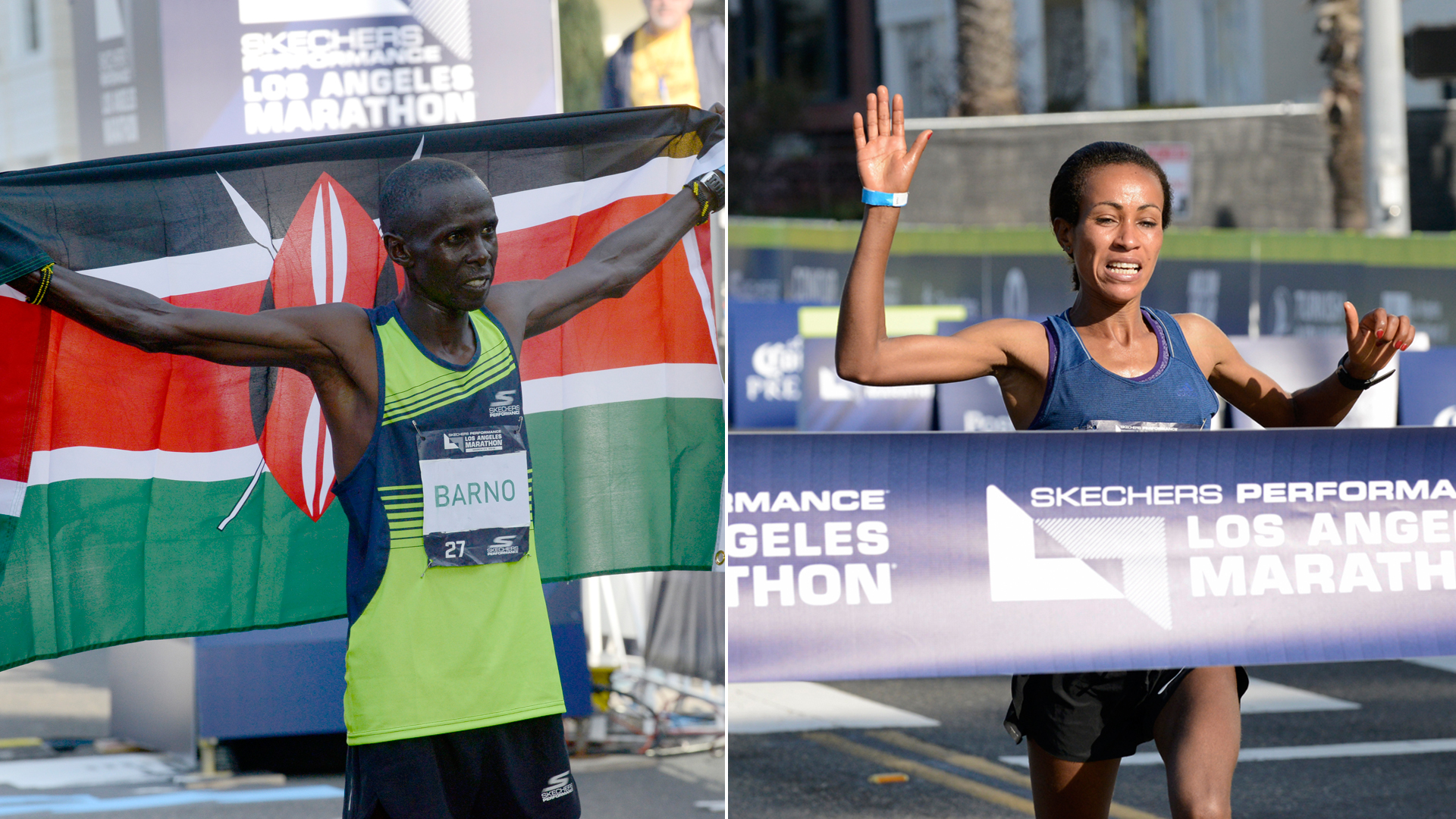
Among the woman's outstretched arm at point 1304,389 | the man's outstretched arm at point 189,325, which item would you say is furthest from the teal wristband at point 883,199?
the man's outstretched arm at point 189,325

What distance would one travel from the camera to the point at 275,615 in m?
3.94

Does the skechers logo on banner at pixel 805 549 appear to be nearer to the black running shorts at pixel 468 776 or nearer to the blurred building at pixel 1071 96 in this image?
the black running shorts at pixel 468 776

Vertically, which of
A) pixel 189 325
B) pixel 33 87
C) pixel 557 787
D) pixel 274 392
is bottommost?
pixel 557 787

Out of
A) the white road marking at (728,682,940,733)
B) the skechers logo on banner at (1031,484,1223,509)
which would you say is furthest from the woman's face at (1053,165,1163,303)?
the white road marking at (728,682,940,733)

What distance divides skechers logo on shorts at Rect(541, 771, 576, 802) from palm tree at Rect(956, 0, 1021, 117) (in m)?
25.4

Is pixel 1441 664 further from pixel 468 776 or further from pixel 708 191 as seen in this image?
pixel 468 776

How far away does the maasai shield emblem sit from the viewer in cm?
390

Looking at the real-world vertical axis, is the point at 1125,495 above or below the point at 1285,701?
above

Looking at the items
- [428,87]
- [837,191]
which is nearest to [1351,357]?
[428,87]

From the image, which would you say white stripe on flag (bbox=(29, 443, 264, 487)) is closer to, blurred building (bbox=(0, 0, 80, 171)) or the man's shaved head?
the man's shaved head

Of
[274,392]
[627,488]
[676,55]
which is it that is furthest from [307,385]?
[676,55]

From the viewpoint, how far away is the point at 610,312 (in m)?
4.13

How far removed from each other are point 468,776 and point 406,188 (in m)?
1.21

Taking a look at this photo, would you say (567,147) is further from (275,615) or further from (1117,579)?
(1117,579)
